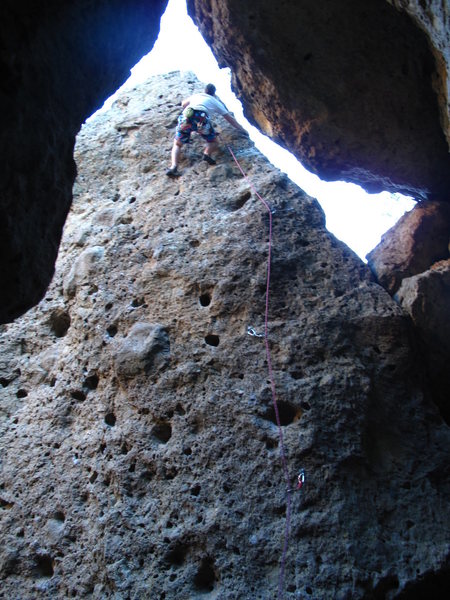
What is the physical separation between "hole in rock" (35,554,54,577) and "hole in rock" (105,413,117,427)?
109cm

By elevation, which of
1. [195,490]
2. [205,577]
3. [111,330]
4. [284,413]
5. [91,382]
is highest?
[111,330]

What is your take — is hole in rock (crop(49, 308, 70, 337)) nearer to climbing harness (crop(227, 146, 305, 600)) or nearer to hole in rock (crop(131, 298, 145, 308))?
hole in rock (crop(131, 298, 145, 308))

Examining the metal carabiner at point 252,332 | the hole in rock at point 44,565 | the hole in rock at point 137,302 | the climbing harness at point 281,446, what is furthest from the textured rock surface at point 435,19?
the hole in rock at point 44,565

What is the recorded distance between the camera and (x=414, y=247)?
541cm

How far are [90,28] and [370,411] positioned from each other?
10.6 feet

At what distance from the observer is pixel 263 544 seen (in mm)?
3691

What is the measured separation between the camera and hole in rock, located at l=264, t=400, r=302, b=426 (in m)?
4.22

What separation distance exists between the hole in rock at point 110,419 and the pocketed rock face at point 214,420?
1cm

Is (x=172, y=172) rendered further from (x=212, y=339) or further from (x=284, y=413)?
(x=284, y=413)

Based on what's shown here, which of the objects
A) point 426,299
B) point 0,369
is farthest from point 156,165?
point 426,299

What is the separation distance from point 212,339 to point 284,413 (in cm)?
92

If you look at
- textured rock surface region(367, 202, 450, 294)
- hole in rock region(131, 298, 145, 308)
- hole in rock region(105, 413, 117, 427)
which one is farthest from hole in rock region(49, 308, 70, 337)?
textured rock surface region(367, 202, 450, 294)

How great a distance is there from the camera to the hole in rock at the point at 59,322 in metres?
5.73

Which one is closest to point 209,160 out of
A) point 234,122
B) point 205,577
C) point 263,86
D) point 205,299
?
point 234,122
